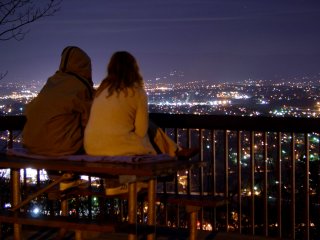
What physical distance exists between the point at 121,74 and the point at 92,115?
1.22ft

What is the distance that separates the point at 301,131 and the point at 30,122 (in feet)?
8.49

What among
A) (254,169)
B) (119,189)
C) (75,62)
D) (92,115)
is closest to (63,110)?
(92,115)

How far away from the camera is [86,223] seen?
4.00 meters

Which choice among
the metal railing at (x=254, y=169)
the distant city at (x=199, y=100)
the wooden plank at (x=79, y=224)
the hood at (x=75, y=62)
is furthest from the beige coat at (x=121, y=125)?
the distant city at (x=199, y=100)

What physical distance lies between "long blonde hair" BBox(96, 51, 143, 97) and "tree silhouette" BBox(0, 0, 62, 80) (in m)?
4.14

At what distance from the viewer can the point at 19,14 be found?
8328mm

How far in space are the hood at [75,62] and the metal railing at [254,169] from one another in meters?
1.92

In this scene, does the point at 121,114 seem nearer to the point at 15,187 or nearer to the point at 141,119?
the point at 141,119

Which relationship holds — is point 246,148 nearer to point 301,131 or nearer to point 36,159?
point 301,131

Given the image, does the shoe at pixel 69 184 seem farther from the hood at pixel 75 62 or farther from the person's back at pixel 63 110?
the hood at pixel 75 62

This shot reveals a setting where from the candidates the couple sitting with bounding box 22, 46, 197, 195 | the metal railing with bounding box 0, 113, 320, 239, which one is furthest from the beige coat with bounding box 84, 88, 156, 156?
the metal railing with bounding box 0, 113, 320, 239

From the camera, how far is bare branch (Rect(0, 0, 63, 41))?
8305mm

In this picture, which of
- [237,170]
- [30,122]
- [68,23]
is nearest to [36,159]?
[30,122]

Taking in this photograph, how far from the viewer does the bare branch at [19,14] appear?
27.2 ft
